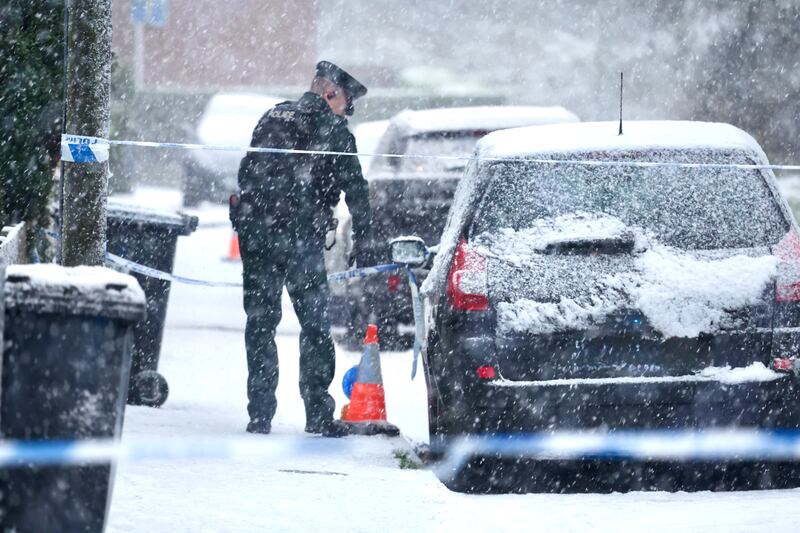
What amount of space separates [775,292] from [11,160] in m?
4.01

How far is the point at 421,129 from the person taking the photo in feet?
37.3

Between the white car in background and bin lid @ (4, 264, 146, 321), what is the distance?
18893 mm

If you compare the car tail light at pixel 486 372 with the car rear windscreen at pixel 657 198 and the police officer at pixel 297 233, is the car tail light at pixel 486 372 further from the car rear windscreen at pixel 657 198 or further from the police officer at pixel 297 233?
the police officer at pixel 297 233

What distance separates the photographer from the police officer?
8.07m

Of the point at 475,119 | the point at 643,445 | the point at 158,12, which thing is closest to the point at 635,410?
the point at 643,445

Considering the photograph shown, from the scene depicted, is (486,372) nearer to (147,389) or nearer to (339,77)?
(339,77)

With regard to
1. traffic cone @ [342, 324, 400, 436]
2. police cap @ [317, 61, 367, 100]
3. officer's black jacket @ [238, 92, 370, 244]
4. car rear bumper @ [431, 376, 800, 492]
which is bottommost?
traffic cone @ [342, 324, 400, 436]

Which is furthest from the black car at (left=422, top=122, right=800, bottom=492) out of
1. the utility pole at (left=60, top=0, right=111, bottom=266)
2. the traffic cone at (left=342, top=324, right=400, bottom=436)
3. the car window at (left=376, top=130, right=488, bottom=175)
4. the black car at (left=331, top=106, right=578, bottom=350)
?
the car window at (left=376, top=130, right=488, bottom=175)

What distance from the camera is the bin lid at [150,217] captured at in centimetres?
898

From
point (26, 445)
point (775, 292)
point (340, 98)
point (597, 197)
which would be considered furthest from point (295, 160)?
point (26, 445)

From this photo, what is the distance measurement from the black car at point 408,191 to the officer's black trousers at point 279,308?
7.45ft

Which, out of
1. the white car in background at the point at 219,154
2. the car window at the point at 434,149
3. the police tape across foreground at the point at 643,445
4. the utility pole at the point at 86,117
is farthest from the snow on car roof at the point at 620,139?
the white car in background at the point at 219,154

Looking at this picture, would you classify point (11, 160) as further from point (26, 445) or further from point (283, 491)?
point (26, 445)

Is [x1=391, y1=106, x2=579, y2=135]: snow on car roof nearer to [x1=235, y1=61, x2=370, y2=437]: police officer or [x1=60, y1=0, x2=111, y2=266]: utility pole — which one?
[x1=235, y1=61, x2=370, y2=437]: police officer
